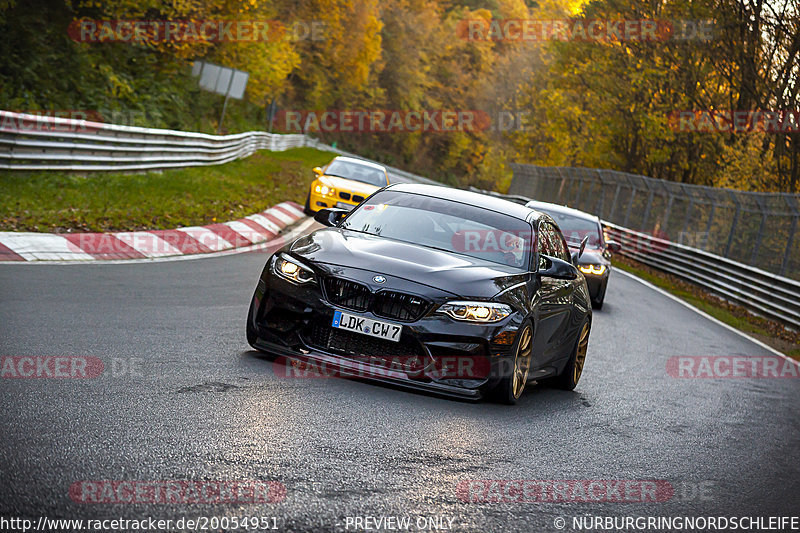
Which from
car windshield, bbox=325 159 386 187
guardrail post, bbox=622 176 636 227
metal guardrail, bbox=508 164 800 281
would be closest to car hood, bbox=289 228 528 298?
metal guardrail, bbox=508 164 800 281

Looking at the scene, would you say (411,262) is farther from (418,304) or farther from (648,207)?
(648,207)

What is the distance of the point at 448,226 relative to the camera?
784 cm

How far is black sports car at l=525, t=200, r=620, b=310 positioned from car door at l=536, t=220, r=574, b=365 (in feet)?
24.6

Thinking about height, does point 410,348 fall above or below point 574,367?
above

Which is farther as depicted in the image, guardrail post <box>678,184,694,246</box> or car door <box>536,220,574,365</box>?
guardrail post <box>678,184,694,246</box>

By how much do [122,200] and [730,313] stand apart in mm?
12076

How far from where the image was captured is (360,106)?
9144 centimetres

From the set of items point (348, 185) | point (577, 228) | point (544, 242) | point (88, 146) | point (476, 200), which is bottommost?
point (348, 185)

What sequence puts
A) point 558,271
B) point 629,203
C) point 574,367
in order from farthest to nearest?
point 629,203
point 574,367
point 558,271

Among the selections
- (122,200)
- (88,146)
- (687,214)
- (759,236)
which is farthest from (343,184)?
(687,214)

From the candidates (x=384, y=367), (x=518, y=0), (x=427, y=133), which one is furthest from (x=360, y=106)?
(x=384, y=367)

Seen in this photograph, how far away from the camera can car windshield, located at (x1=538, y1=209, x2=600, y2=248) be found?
55.1 feet

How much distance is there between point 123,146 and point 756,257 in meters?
13.8

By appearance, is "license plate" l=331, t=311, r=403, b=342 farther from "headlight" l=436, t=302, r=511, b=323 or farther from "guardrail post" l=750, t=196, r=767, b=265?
"guardrail post" l=750, t=196, r=767, b=265
